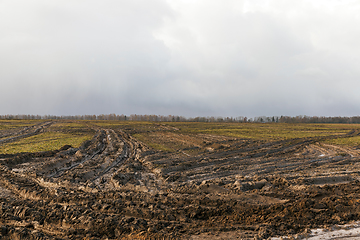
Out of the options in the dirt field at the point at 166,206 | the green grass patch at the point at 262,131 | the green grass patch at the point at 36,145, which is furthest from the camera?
the green grass patch at the point at 262,131

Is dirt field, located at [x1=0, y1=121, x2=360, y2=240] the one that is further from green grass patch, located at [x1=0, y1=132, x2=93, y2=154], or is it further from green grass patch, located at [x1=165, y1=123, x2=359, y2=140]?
green grass patch, located at [x1=165, y1=123, x2=359, y2=140]

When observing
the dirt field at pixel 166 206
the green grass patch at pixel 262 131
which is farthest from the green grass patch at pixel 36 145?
the green grass patch at pixel 262 131

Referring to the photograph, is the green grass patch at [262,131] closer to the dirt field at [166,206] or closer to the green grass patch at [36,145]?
the green grass patch at [36,145]

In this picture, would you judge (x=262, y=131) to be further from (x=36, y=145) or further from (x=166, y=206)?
(x=166, y=206)

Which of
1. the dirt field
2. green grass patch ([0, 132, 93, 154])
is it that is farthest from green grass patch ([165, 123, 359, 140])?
the dirt field

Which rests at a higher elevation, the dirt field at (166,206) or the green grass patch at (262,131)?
the green grass patch at (262,131)

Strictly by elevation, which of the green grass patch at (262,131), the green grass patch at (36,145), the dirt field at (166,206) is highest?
the green grass patch at (262,131)

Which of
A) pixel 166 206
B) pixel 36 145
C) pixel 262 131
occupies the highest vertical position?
pixel 262 131

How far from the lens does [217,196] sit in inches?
305

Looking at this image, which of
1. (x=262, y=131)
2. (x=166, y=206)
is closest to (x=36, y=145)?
(x=166, y=206)

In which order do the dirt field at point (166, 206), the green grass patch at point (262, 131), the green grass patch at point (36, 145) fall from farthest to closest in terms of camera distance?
1. the green grass patch at point (262, 131)
2. the green grass patch at point (36, 145)
3. the dirt field at point (166, 206)

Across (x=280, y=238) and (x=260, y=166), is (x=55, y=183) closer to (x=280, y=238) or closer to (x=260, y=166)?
(x=280, y=238)

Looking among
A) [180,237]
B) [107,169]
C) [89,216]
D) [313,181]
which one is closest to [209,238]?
[180,237]

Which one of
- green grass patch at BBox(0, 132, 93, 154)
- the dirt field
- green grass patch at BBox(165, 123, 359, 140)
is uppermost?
green grass patch at BBox(165, 123, 359, 140)
